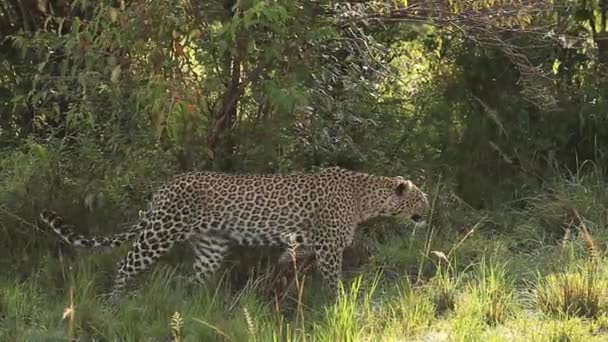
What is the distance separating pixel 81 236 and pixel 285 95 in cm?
208

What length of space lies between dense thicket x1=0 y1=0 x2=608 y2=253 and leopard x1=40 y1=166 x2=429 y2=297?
397mm

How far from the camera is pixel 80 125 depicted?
7.84 m

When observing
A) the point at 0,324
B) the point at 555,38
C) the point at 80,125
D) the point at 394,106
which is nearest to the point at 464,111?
the point at 394,106

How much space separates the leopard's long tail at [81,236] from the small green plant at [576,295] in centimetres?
299

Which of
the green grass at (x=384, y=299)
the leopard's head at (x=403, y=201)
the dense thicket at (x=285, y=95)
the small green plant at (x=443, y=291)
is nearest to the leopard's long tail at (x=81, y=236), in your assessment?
the green grass at (x=384, y=299)

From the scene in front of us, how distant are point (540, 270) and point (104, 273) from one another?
3.21 meters

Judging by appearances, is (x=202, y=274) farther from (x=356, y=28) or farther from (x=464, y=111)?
(x=464, y=111)

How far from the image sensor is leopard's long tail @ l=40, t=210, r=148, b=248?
7.50m

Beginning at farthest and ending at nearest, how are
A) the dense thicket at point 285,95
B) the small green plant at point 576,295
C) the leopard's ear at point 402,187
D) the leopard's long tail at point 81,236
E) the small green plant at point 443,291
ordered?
the leopard's ear at point 402,187, the leopard's long tail at point 81,236, the dense thicket at point 285,95, the small green plant at point 443,291, the small green plant at point 576,295

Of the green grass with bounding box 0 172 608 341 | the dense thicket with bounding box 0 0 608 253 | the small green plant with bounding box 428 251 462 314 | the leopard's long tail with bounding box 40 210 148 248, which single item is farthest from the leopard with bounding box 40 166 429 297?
the small green plant with bounding box 428 251 462 314

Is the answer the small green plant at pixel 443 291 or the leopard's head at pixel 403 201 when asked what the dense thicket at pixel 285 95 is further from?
the small green plant at pixel 443 291

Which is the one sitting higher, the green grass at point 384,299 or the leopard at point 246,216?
the leopard at point 246,216

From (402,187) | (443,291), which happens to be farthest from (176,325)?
(402,187)

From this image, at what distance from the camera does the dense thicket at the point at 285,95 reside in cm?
683
